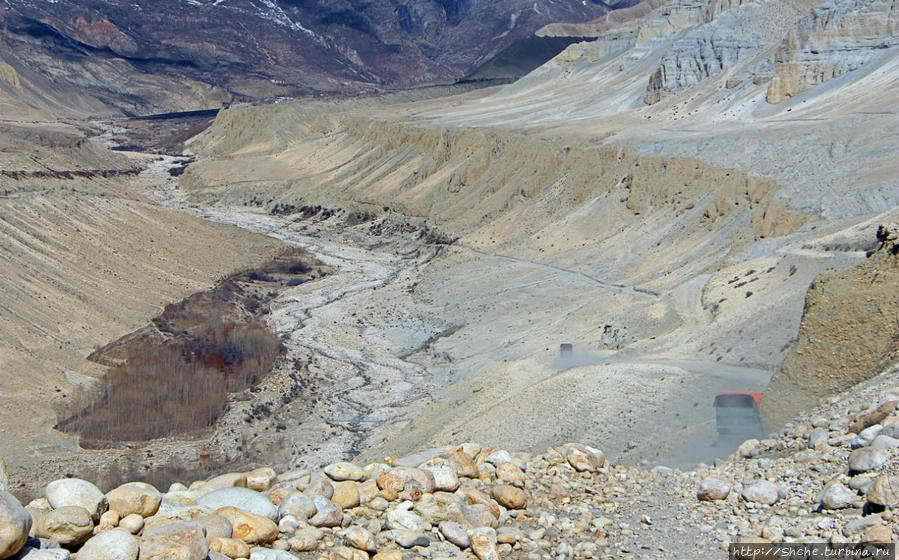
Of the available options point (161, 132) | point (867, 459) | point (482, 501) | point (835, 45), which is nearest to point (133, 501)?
point (482, 501)

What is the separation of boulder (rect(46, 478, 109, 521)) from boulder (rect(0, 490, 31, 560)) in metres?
0.86

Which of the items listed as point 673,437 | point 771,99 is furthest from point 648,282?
point 771,99

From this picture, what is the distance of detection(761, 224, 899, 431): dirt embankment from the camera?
43.0 feet

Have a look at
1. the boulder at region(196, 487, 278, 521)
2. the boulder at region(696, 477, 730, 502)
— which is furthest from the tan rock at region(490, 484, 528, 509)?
the boulder at region(196, 487, 278, 521)

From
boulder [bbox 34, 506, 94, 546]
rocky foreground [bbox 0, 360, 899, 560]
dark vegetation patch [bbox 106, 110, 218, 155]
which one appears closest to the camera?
boulder [bbox 34, 506, 94, 546]

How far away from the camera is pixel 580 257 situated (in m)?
37.4

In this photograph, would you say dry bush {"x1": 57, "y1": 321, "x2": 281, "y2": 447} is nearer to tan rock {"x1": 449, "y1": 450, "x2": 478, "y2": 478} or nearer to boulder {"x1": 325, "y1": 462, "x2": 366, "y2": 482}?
boulder {"x1": 325, "y1": 462, "x2": 366, "y2": 482}

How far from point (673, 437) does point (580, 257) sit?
23485mm

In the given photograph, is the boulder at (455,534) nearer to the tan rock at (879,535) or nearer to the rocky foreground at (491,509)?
the rocky foreground at (491,509)

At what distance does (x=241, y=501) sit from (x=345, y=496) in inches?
37.4

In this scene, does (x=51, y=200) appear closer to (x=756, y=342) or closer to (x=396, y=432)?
(x=396, y=432)

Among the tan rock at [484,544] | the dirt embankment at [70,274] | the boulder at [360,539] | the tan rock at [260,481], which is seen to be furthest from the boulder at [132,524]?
the dirt embankment at [70,274]

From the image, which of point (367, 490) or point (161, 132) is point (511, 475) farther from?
point (161, 132)

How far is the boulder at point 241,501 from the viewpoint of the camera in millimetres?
8133
